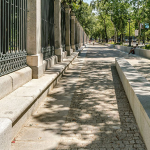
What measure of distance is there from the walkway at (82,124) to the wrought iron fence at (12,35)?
136 cm

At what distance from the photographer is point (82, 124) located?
4.91 m

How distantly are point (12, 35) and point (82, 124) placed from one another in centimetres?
305

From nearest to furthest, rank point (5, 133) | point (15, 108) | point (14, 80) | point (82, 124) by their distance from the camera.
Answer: point (5, 133), point (15, 108), point (82, 124), point (14, 80)

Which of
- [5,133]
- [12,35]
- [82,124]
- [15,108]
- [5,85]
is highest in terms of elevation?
[12,35]

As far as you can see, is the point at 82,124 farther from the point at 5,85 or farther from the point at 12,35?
the point at 12,35

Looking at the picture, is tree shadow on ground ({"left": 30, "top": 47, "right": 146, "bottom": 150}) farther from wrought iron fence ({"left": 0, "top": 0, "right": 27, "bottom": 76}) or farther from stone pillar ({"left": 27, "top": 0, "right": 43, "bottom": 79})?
wrought iron fence ({"left": 0, "top": 0, "right": 27, "bottom": 76})

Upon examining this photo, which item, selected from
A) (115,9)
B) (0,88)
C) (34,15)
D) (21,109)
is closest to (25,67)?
(34,15)

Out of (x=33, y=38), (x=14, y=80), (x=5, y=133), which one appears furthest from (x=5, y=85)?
(x=33, y=38)

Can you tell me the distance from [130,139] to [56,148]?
1335mm

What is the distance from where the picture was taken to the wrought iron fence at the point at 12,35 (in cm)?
548

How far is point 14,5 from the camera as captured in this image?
6.36 meters

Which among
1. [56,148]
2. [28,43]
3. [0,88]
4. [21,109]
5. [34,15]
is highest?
[34,15]

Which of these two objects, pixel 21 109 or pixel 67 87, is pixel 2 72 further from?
pixel 67 87

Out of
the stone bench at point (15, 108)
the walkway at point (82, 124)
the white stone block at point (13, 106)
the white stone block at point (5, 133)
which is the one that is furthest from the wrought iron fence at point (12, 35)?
the white stone block at point (5, 133)
